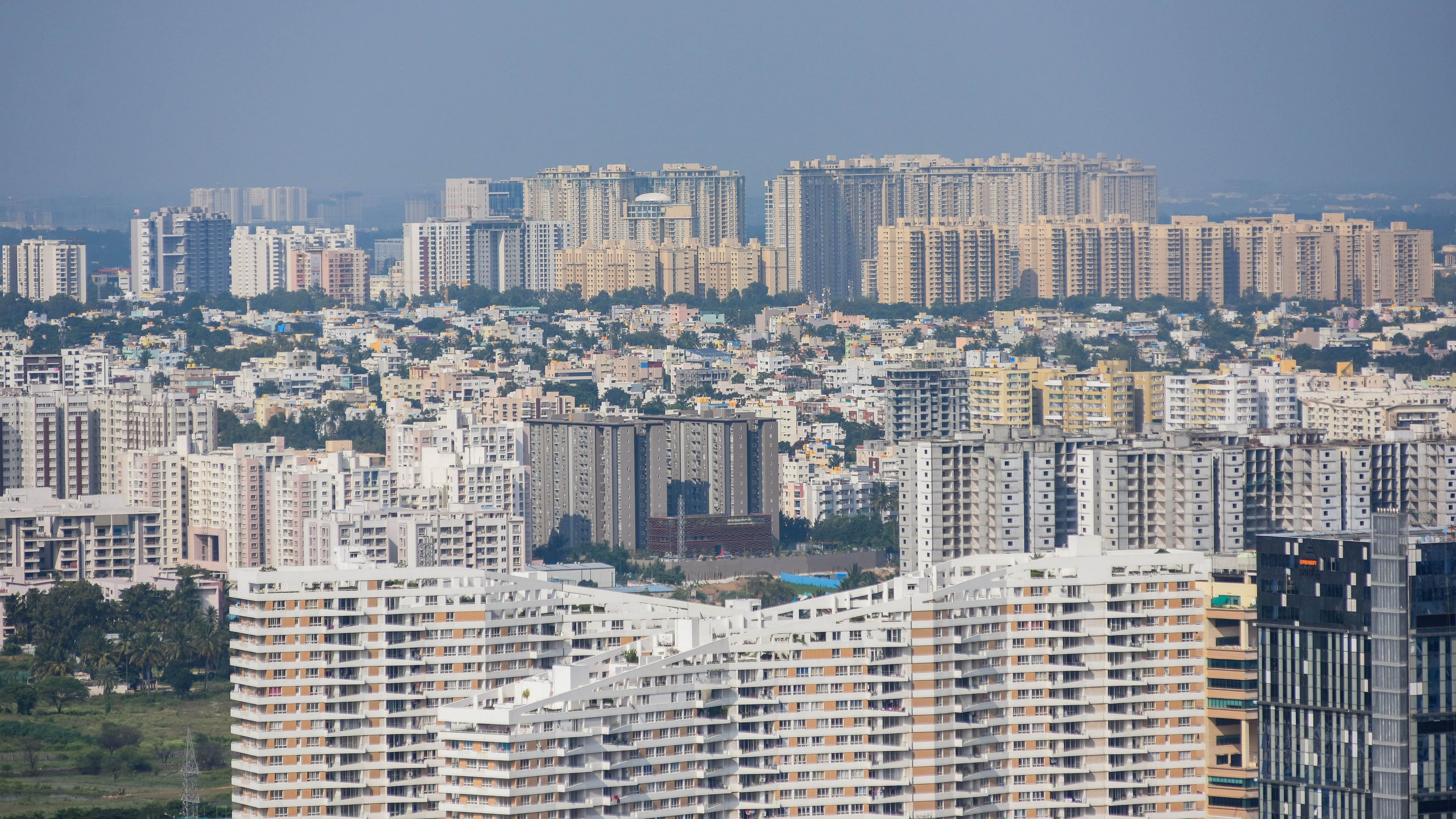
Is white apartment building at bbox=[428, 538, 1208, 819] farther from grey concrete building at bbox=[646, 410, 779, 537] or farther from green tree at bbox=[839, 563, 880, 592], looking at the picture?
grey concrete building at bbox=[646, 410, 779, 537]

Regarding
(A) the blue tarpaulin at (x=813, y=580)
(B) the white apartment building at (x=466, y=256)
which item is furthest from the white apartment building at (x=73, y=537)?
(B) the white apartment building at (x=466, y=256)

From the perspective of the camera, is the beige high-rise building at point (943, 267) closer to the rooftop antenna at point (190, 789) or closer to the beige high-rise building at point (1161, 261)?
the beige high-rise building at point (1161, 261)

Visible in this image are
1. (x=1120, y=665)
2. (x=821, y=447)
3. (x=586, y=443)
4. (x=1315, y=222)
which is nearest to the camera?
(x=1120, y=665)

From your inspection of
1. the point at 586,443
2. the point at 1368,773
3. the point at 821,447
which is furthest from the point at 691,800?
the point at 821,447

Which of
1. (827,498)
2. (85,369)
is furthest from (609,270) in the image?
(827,498)

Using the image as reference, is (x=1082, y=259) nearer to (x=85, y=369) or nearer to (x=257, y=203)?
(x=85, y=369)

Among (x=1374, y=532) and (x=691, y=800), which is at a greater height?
(x=1374, y=532)

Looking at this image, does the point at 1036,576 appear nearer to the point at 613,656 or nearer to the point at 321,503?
the point at 613,656
